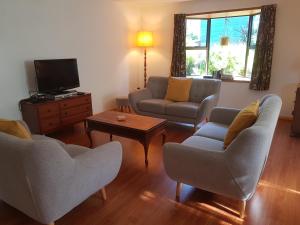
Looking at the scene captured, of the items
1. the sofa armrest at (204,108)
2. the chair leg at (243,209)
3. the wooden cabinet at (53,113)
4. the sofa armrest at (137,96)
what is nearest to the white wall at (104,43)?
the wooden cabinet at (53,113)

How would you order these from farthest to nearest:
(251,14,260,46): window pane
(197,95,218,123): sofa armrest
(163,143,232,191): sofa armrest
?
(251,14,260,46): window pane → (197,95,218,123): sofa armrest → (163,143,232,191): sofa armrest

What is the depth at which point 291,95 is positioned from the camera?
443cm

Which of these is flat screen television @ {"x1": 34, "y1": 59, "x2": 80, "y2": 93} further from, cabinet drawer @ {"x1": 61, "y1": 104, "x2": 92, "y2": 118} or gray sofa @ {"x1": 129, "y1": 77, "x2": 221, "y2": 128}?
gray sofa @ {"x1": 129, "y1": 77, "x2": 221, "y2": 128}

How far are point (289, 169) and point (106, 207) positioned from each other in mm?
2135

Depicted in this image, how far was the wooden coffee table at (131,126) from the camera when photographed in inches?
108

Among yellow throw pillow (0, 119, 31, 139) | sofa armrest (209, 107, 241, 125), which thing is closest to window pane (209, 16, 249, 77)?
sofa armrest (209, 107, 241, 125)

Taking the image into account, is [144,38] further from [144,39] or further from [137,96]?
[137,96]

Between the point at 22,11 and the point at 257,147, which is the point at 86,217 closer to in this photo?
the point at 257,147

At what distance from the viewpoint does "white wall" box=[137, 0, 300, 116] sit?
423 centimetres

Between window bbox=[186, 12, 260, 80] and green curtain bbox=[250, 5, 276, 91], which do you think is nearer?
green curtain bbox=[250, 5, 276, 91]

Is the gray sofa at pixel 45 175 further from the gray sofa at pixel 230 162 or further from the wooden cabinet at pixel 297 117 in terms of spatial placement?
the wooden cabinet at pixel 297 117

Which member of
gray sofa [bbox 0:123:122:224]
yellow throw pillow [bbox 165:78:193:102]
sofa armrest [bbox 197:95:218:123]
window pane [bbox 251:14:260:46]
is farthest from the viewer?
window pane [bbox 251:14:260:46]

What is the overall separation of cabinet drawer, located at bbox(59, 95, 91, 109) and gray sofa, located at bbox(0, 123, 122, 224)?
2003 mm

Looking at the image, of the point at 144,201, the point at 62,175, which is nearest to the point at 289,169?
the point at 144,201
